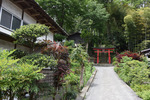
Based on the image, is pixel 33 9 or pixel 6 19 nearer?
pixel 6 19

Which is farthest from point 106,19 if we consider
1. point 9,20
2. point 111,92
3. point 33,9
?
point 9,20

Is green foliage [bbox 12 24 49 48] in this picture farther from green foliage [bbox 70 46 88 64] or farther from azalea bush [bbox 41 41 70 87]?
green foliage [bbox 70 46 88 64]

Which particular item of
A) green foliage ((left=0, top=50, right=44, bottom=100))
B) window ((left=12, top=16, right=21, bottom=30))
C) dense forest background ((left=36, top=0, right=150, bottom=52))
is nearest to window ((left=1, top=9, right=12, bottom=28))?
window ((left=12, top=16, right=21, bottom=30))

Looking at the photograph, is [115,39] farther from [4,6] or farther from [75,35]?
Result: [4,6]

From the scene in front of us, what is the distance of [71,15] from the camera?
17.3 meters

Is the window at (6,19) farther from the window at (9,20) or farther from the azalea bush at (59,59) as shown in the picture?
the azalea bush at (59,59)

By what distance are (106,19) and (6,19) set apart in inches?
758

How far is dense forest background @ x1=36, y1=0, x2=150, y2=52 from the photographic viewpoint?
16031 millimetres

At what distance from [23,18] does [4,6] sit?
134 cm

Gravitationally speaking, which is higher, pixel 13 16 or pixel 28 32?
pixel 13 16

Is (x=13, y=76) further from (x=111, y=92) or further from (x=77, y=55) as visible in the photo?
(x=111, y=92)

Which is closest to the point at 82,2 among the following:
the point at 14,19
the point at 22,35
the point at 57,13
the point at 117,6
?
the point at 57,13

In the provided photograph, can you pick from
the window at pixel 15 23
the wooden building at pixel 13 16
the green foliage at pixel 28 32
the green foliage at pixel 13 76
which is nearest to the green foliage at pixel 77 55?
the green foliage at pixel 28 32

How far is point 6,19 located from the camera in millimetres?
5195
